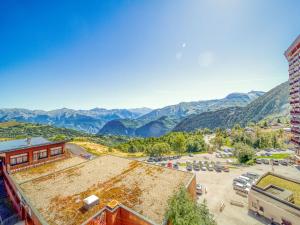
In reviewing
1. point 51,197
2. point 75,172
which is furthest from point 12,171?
point 51,197

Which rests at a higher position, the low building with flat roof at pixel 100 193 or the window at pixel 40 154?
the window at pixel 40 154

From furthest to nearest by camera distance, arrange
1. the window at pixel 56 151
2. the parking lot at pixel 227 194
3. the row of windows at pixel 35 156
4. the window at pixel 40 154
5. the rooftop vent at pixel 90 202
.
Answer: the window at pixel 56 151, the window at pixel 40 154, the parking lot at pixel 227 194, the row of windows at pixel 35 156, the rooftop vent at pixel 90 202

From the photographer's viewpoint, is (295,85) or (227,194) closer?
(227,194)

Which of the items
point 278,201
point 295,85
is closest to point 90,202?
point 278,201

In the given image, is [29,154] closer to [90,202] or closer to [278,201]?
[90,202]

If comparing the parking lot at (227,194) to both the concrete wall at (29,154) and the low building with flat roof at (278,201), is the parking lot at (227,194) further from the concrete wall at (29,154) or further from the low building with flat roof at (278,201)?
the concrete wall at (29,154)

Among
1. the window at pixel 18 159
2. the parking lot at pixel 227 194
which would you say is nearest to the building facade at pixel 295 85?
the parking lot at pixel 227 194
